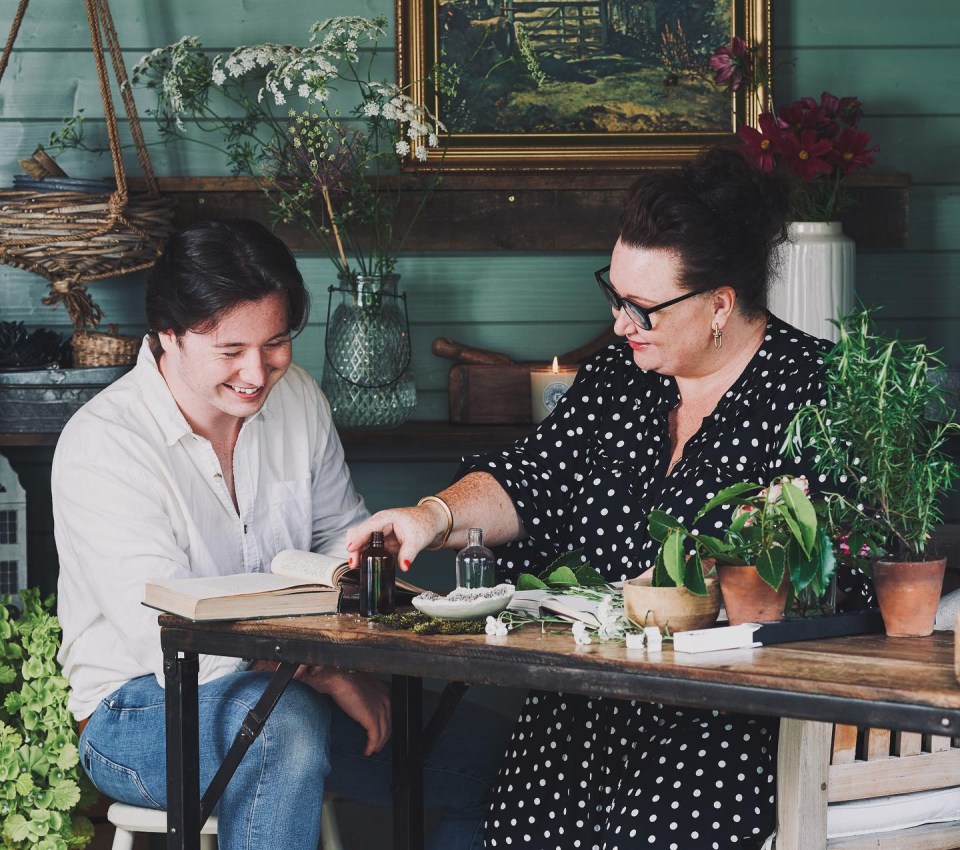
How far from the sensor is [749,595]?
146 cm

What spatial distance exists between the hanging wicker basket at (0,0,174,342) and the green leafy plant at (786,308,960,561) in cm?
148

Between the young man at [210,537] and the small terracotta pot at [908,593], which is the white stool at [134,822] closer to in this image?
the young man at [210,537]

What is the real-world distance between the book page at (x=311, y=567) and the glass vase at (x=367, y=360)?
0.79m

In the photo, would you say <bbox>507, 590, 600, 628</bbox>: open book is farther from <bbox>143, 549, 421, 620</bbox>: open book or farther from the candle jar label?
the candle jar label

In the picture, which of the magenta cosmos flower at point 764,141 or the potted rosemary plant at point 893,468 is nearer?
the potted rosemary plant at point 893,468

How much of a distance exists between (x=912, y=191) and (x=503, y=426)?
1.01 metres

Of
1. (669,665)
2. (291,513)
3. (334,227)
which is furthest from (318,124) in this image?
(669,665)

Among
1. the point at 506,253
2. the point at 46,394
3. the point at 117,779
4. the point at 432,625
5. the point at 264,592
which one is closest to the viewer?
the point at 432,625

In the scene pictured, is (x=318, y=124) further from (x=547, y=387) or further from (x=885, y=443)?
(x=885, y=443)

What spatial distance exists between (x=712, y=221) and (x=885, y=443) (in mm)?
615

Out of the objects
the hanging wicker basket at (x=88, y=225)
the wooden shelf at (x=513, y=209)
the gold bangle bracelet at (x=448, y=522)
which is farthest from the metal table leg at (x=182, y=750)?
the wooden shelf at (x=513, y=209)

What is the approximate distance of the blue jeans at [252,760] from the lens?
1.79 meters

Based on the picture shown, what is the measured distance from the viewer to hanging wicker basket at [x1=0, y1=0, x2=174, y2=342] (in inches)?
96.2

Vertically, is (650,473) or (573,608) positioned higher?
(650,473)
